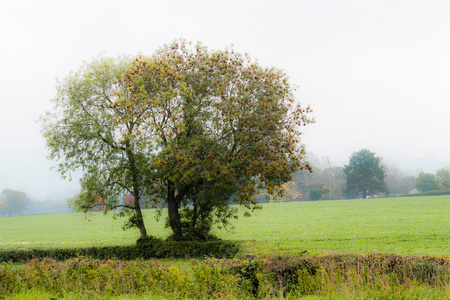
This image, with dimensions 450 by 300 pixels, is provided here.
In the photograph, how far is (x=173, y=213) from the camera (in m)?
24.6

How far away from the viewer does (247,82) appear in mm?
22359

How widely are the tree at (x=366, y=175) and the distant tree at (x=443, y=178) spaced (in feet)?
69.7

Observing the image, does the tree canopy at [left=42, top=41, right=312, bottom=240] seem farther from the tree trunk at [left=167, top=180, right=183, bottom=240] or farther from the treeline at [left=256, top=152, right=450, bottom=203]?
the treeline at [left=256, top=152, right=450, bottom=203]

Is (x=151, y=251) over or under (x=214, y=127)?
under

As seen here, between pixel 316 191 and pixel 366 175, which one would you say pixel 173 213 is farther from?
pixel 366 175

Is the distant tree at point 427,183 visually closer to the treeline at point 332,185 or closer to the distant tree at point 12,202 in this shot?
the treeline at point 332,185

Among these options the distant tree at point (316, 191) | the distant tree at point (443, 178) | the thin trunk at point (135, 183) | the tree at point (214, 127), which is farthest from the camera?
the distant tree at point (443, 178)

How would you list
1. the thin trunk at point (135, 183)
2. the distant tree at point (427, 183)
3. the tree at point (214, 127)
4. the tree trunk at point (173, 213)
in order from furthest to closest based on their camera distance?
the distant tree at point (427, 183) → the tree trunk at point (173, 213) → the thin trunk at point (135, 183) → the tree at point (214, 127)

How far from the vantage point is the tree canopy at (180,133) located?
830 inches

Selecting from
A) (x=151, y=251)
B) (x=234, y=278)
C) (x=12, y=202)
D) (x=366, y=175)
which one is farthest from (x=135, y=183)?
Answer: (x=12, y=202)

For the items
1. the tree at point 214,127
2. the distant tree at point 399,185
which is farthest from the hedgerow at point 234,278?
the distant tree at point 399,185

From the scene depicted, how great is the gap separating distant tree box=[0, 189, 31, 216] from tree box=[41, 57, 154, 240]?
135 metres

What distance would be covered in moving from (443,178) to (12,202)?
142113mm

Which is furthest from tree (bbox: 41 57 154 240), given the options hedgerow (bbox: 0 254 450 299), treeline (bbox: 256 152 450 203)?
treeline (bbox: 256 152 450 203)
